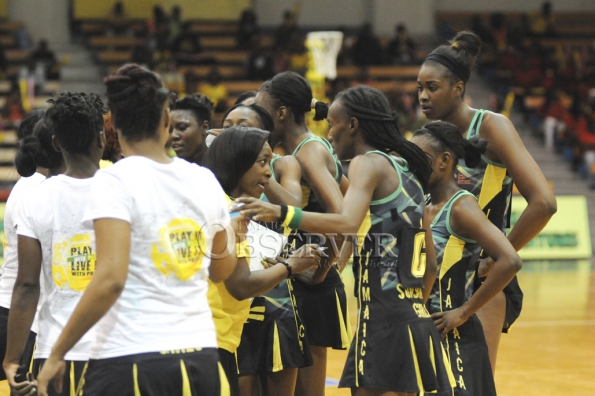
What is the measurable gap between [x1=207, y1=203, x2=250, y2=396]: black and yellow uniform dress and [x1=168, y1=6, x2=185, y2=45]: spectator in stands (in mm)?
17306

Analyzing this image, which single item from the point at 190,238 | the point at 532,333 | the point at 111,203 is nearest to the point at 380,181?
the point at 190,238

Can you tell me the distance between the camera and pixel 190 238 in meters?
2.80

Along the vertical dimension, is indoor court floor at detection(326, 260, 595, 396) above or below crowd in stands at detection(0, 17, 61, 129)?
below

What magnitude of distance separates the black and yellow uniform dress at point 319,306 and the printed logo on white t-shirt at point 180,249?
1801mm

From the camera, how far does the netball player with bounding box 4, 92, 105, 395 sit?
3.19m

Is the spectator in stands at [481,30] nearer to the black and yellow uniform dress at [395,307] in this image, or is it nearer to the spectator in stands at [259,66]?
the spectator in stands at [259,66]

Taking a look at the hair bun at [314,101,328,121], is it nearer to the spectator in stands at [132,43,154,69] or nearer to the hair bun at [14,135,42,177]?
the hair bun at [14,135,42,177]

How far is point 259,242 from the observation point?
390 cm

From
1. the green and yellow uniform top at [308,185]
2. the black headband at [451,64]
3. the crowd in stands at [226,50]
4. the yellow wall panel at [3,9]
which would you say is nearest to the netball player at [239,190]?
the green and yellow uniform top at [308,185]

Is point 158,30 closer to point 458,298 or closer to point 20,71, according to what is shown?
point 20,71

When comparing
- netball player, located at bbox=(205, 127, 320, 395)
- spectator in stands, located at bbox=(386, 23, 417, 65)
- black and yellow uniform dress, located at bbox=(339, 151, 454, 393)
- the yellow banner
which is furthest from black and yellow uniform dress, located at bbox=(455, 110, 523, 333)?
spectator in stands, located at bbox=(386, 23, 417, 65)

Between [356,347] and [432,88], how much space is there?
1.44 m

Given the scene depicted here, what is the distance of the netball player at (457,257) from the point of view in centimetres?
395

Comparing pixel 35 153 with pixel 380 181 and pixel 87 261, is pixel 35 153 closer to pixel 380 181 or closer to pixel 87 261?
pixel 87 261
